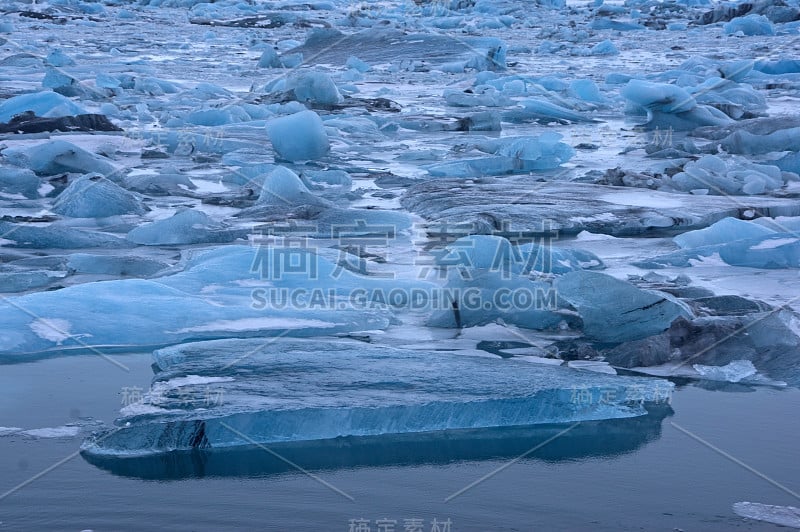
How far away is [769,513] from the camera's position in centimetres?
203

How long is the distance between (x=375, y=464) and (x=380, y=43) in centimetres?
1217

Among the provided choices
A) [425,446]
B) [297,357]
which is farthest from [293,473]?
[297,357]

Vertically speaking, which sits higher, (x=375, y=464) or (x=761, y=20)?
(x=761, y=20)

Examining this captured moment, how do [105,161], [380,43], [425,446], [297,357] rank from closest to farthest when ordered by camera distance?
[425,446], [297,357], [105,161], [380,43]

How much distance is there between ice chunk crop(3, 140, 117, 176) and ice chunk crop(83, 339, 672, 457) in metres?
3.17

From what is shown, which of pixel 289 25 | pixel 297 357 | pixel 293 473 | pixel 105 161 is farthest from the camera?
pixel 289 25

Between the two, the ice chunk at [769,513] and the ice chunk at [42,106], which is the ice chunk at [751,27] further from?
the ice chunk at [769,513]

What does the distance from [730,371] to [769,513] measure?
34.0 inches

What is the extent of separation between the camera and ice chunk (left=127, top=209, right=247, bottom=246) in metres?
4.26

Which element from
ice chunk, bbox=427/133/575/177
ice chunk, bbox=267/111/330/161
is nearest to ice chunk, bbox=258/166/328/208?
ice chunk, bbox=427/133/575/177

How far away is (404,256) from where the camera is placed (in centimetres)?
410

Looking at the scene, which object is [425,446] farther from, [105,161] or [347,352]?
[105,161]

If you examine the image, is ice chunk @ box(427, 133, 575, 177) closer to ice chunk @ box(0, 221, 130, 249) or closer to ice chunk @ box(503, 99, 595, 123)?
ice chunk @ box(503, 99, 595, 123)

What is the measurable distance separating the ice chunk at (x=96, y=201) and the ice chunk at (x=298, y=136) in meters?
1.42
